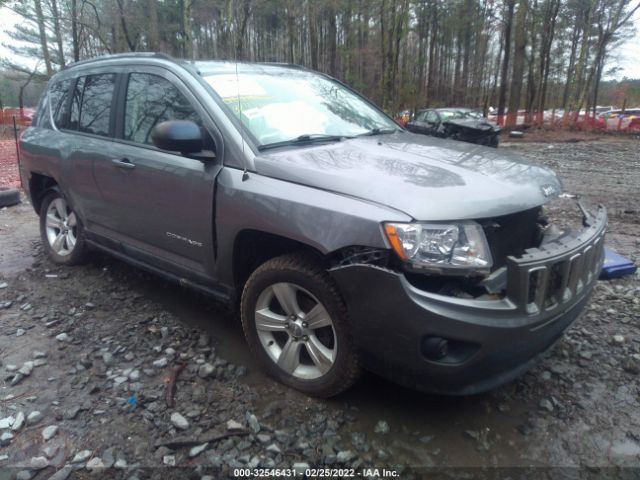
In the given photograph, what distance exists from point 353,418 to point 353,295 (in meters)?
0.73

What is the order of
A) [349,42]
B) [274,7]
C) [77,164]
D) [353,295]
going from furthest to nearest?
[349,42], [274,7], [77,164], [353,295]

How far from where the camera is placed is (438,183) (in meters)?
2.32

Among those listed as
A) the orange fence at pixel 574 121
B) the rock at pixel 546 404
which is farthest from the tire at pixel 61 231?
the orange fence at pixel 574 121

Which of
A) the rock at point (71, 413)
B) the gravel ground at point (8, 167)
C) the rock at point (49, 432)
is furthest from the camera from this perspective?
the gravel ground at point (8, 167)

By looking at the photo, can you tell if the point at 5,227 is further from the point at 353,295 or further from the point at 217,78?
the point at 353,295

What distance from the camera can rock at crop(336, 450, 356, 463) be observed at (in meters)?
2.23

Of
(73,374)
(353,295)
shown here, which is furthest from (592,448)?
(73,374)

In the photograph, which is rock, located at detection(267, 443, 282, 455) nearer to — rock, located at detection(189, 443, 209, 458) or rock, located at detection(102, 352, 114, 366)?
rock, located at detection(189, 443, 209, 458)

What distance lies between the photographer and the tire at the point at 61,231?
4438mm

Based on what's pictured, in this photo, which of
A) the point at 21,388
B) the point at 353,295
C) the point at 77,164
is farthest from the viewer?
the point at 77,164

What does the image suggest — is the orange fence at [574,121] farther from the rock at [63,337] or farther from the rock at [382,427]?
the rock at [63,337]

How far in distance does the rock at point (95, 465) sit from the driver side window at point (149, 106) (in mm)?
1882

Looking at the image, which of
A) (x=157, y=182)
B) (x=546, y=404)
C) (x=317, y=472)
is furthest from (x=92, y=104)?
(x=546, y=404)

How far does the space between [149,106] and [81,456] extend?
7.39ft
